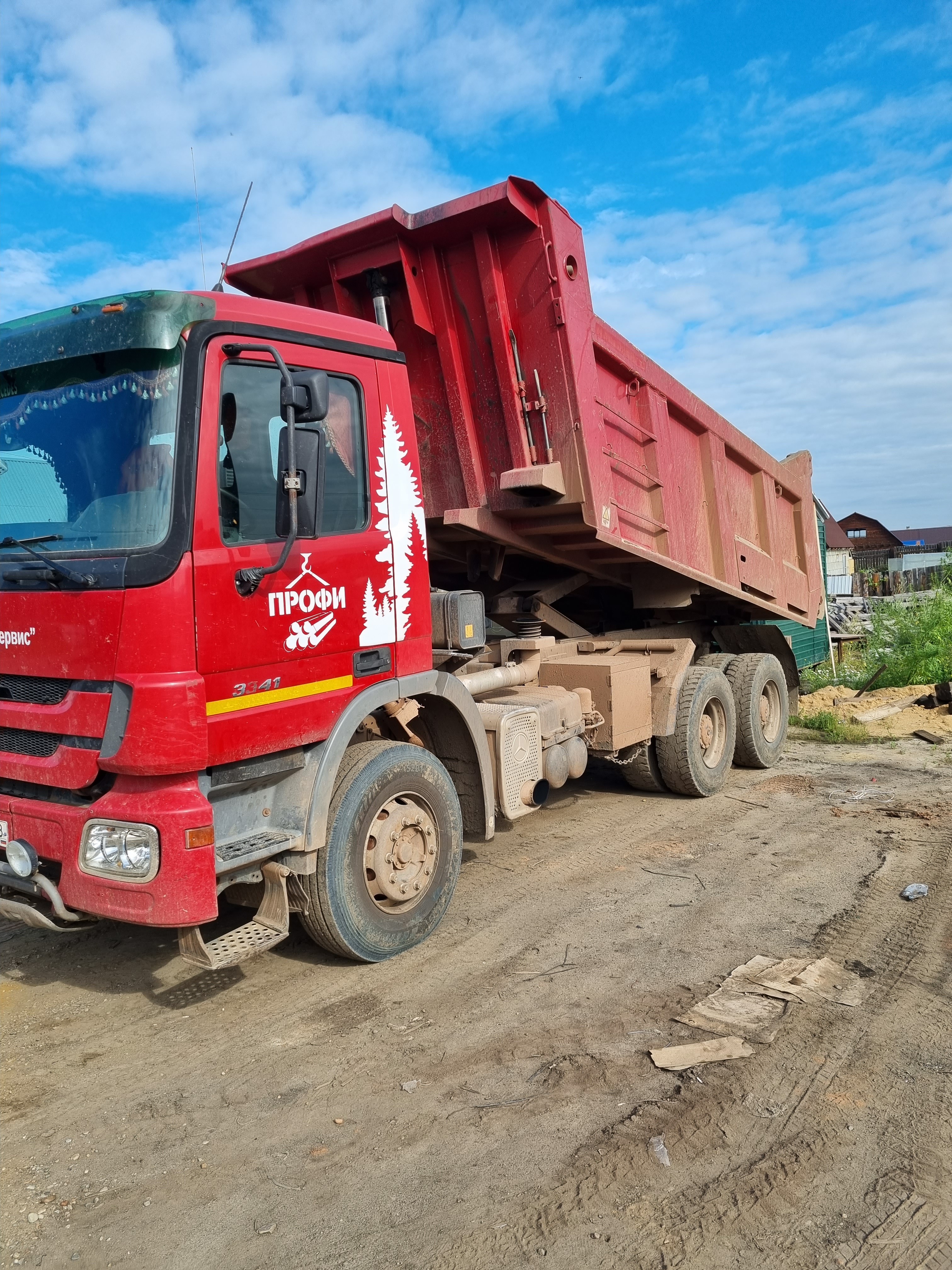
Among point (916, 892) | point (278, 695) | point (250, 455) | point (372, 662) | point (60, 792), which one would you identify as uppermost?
point (250, 455)

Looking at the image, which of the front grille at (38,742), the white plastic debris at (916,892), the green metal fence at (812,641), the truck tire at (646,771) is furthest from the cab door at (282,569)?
the green metal fence at (812,641)

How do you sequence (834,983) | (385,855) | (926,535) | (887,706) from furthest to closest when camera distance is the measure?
(926,535) → (887,706) → (385,855) → (834,983)

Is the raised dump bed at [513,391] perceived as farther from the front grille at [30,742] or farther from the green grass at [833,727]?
the green grass at [833,727]

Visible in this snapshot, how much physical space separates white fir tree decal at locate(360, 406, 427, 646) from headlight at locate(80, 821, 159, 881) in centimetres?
120

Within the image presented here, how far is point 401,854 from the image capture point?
154 inches

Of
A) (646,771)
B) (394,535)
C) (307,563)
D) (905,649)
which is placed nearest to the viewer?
(307,563)

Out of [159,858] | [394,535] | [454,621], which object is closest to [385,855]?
[159,858]

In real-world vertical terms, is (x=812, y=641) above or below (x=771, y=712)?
above

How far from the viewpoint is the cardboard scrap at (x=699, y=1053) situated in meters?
3.01

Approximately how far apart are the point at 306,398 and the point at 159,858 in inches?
64.9

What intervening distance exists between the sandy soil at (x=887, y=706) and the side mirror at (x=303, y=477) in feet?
24.5

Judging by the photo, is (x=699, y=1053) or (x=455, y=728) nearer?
(x=699, y=1053)

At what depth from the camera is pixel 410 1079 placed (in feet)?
9.89

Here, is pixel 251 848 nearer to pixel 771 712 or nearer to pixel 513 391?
pixel 513 391
